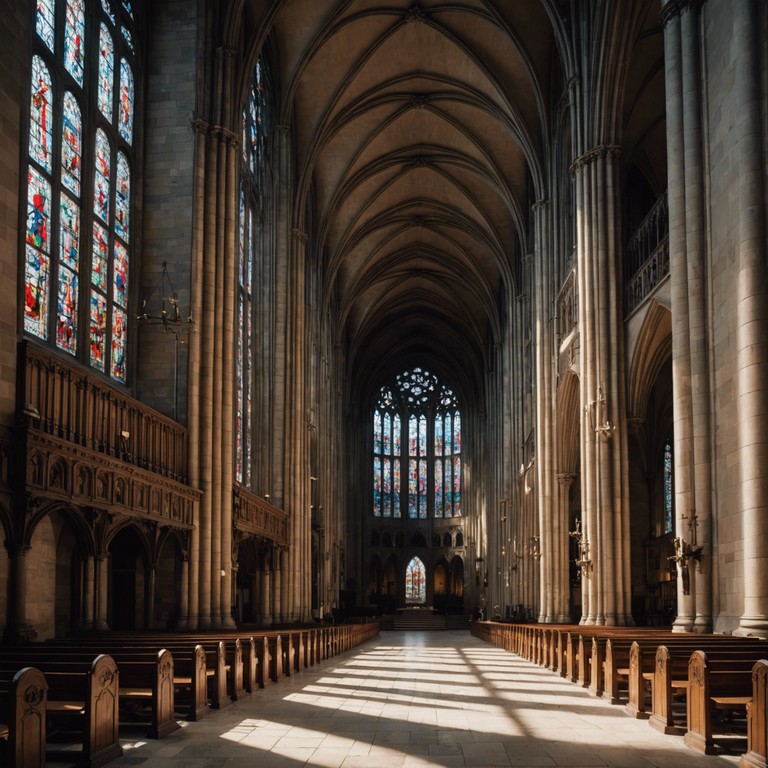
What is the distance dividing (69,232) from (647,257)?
13.7 metres

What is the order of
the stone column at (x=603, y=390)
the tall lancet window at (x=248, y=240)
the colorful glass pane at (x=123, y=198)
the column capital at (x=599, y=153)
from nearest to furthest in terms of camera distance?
the colorful glass pane at (x=123, y=198) < the stone column at (x=603, y=390) < the column capital at (x=599, y=153) < the tall lancet window at (x=248, y=240)

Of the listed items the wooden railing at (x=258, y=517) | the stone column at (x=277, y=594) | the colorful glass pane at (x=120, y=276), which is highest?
the colorful glass pane at (x=120, y=276)

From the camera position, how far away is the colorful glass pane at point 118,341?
2147cm

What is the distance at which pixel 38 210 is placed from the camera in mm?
17766

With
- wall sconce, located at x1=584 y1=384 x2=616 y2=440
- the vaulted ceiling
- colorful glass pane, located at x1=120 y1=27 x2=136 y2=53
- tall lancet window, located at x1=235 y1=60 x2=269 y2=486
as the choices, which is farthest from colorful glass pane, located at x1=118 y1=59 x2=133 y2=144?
wall sconce, located at x1=584 y1=384 x2=616 y2=440

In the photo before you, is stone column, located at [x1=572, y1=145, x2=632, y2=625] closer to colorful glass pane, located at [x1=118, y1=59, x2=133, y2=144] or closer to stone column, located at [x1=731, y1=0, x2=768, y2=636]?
stone column, located at [x1=731, y1=0, x2=768, y2=636]

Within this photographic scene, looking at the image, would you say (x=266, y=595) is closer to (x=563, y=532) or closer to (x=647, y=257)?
(x=563, y=532)

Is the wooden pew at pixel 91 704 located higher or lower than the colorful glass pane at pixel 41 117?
lower

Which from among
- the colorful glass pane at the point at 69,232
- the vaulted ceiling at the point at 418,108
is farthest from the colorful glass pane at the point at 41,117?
the vaulted ceiling at the point at 418,108

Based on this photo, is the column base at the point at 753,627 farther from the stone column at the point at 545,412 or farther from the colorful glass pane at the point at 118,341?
the stone column at the point at 545,412

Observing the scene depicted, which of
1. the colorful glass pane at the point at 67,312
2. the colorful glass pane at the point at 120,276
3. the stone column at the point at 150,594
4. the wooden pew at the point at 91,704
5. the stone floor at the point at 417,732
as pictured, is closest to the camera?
the wooden pew at the point at 91,704

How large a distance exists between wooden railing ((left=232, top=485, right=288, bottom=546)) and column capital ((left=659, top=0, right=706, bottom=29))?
15381 mm

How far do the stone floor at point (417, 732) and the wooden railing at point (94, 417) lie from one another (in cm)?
547

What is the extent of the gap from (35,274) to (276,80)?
18196 millimetres
